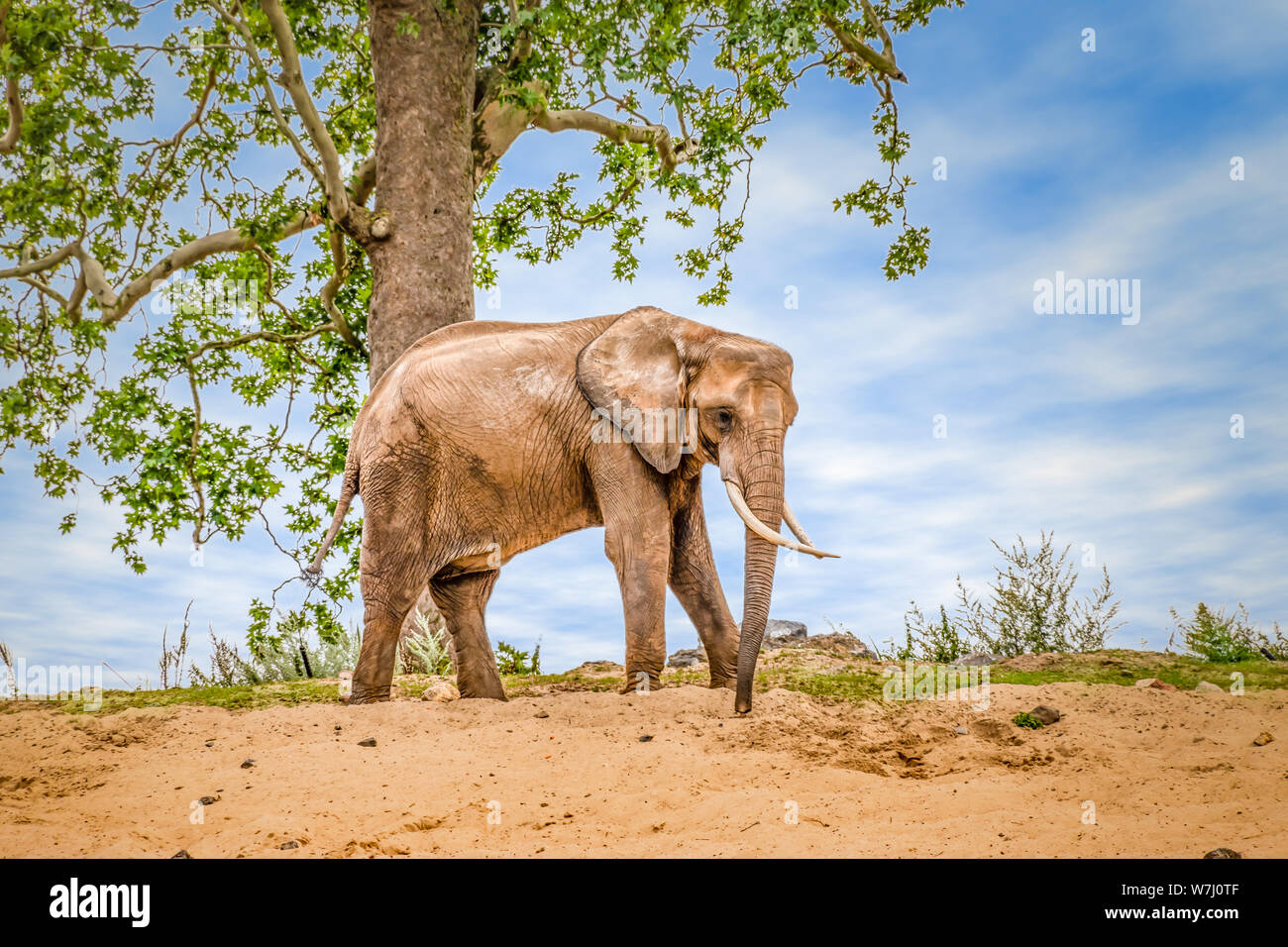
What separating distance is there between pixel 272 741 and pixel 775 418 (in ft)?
11.9

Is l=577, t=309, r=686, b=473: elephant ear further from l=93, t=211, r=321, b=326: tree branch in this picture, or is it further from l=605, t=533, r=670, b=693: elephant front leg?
l=93, t=211, r=321, b=326: tree branch

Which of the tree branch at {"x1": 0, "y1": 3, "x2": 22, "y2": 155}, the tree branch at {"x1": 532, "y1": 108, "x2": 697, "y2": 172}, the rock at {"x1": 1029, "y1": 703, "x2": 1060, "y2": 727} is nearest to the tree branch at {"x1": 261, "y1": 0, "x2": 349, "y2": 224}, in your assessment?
the tree branch at {"x1": 0, "y1": 3, "x2": 22, "y2": 155}

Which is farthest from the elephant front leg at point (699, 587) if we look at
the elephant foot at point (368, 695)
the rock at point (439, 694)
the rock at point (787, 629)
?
the rock at point (787, 629)

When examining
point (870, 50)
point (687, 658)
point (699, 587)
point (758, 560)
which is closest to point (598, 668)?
point (687, 658)

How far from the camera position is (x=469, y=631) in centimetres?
729

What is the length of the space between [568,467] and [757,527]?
4.94 ft

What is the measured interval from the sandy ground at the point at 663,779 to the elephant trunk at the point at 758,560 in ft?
0.91

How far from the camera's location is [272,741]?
17.7ft

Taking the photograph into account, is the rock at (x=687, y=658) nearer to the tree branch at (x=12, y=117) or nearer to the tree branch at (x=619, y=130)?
the tree branch at (x=619, y=130)

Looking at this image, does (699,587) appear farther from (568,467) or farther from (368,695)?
(368,695)

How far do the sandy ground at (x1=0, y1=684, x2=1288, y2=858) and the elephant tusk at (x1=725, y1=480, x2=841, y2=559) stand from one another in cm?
94

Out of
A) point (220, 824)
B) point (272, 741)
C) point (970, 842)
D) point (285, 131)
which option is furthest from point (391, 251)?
point (970, 842)

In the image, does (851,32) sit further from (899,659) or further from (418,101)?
(899,659)

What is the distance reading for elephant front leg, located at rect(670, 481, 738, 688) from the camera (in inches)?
274
